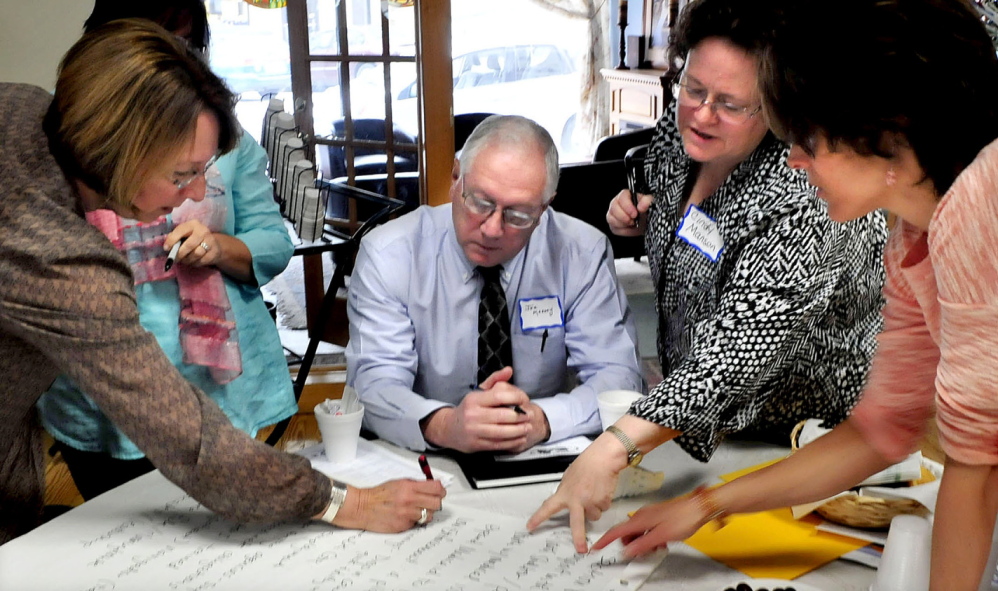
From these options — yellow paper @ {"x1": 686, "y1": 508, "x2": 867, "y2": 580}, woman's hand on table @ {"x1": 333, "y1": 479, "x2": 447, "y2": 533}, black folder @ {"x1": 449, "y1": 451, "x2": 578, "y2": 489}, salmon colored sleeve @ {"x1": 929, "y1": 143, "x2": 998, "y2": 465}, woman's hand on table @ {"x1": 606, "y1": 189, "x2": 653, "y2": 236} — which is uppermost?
salmon colored sleeve @ {"x1": 929, "y1": 143, "x2": 998, "y2": 465}

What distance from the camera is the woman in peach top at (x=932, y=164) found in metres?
0.92

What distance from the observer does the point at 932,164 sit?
102 cm

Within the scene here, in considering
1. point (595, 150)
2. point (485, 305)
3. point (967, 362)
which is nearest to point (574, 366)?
point (485, 305)

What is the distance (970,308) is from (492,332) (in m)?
1.28

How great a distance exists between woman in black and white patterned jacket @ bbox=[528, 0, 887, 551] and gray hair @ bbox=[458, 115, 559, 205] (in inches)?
12.2

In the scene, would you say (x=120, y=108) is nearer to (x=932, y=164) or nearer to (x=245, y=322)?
(x=245, y=322)

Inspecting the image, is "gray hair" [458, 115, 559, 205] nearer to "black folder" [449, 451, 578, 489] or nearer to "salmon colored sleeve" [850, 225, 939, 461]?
"black folder" [449, 451, 578, 489]

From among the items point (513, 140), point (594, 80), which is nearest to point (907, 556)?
point (513, 140)

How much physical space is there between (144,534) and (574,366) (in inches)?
40.3

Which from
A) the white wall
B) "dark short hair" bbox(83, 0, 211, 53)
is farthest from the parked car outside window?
"dark short hair" bbox(83, 0, 211, 53)

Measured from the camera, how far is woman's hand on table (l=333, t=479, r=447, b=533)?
1.44 m

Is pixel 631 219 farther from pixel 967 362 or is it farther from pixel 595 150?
pixel 595 150

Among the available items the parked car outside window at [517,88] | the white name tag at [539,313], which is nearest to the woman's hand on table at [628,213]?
the white name tag at [539,313]

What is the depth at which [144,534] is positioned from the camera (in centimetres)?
142
